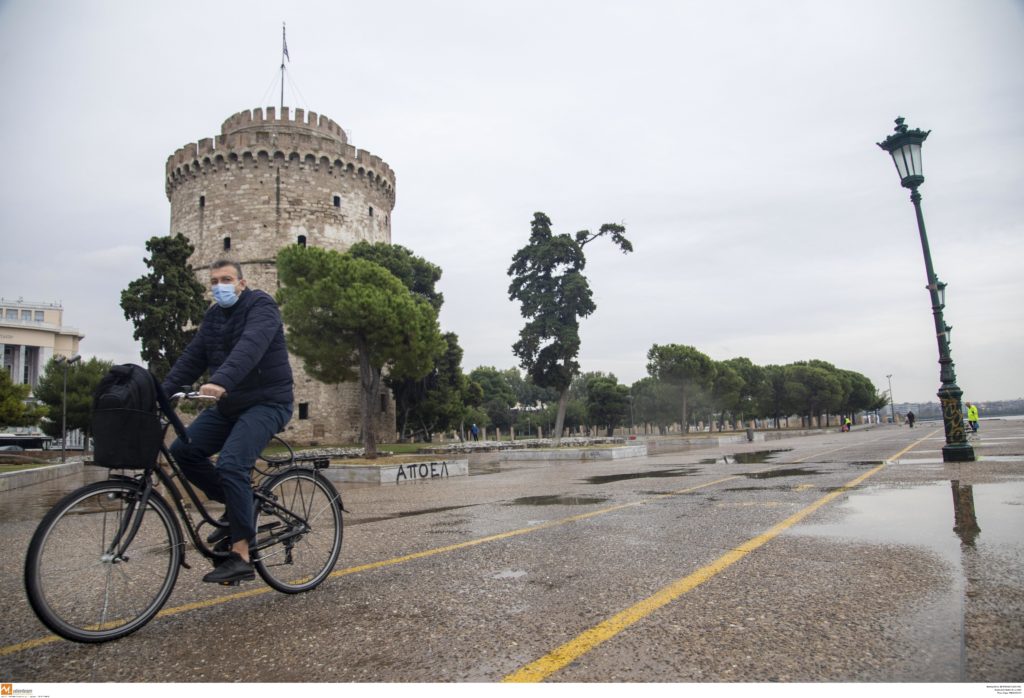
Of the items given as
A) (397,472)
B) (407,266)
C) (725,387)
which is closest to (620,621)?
(397,472)

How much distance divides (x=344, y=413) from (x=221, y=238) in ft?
47.3

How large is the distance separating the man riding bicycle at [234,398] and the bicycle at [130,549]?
115 millimetres

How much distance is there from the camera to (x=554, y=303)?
109 feet

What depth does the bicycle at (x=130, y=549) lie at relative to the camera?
2881 mm

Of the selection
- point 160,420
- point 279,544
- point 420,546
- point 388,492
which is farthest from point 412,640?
point 388,492

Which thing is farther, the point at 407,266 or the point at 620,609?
the point at 407,266

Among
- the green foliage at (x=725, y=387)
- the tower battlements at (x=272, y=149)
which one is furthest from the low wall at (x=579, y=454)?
the green foliage at (x=725, y=387)

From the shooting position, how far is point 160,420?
334cm

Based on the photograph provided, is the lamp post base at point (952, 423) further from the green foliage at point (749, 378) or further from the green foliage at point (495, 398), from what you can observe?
the green foliage at point (495, 398)

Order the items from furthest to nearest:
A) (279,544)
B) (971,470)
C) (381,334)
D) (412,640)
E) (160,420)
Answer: (381,334), (971,470), (279,544), (160,420), (412,640)

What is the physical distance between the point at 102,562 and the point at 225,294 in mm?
1595

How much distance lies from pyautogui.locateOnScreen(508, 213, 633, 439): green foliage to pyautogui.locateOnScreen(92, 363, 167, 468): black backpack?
29.6m

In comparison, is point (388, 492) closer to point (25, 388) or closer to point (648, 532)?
point (648, 532)

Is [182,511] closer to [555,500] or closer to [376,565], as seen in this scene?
[376,565]
